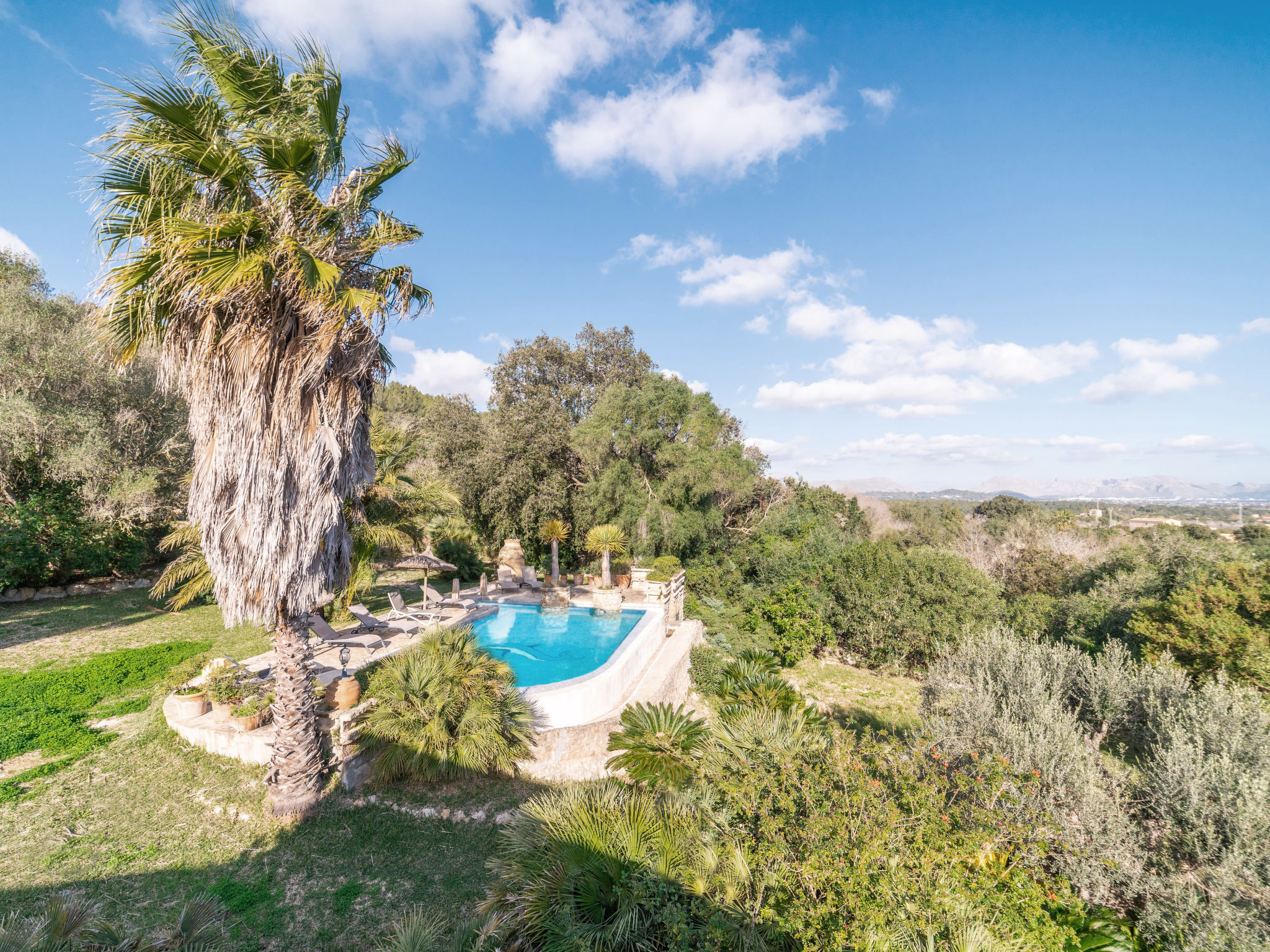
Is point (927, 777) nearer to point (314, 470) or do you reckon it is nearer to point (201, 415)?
point (314, 470)

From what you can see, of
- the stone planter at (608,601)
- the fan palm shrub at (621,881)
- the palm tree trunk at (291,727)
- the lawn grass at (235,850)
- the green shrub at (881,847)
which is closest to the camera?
the green shrub at (881,847)

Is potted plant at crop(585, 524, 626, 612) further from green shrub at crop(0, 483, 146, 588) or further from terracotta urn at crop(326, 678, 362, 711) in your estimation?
green shrub at crop(0, 483, 146, 588)

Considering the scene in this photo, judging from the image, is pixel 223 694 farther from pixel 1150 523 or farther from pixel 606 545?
pixel 1150 523

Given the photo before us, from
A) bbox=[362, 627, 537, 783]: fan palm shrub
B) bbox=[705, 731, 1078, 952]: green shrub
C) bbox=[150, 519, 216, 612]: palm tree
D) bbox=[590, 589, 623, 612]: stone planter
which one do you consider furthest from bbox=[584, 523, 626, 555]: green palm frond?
bbox=[705, 731, 1078, 952]: green shrub

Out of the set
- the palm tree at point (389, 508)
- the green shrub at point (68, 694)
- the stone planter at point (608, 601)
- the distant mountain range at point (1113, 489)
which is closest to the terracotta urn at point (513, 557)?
the stone planter at point (608, 601)

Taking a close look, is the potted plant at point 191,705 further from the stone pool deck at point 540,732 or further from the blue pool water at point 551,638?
the blue pool water at point 551,638

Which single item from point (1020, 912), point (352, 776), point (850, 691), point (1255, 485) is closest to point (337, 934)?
point (352, 776)
